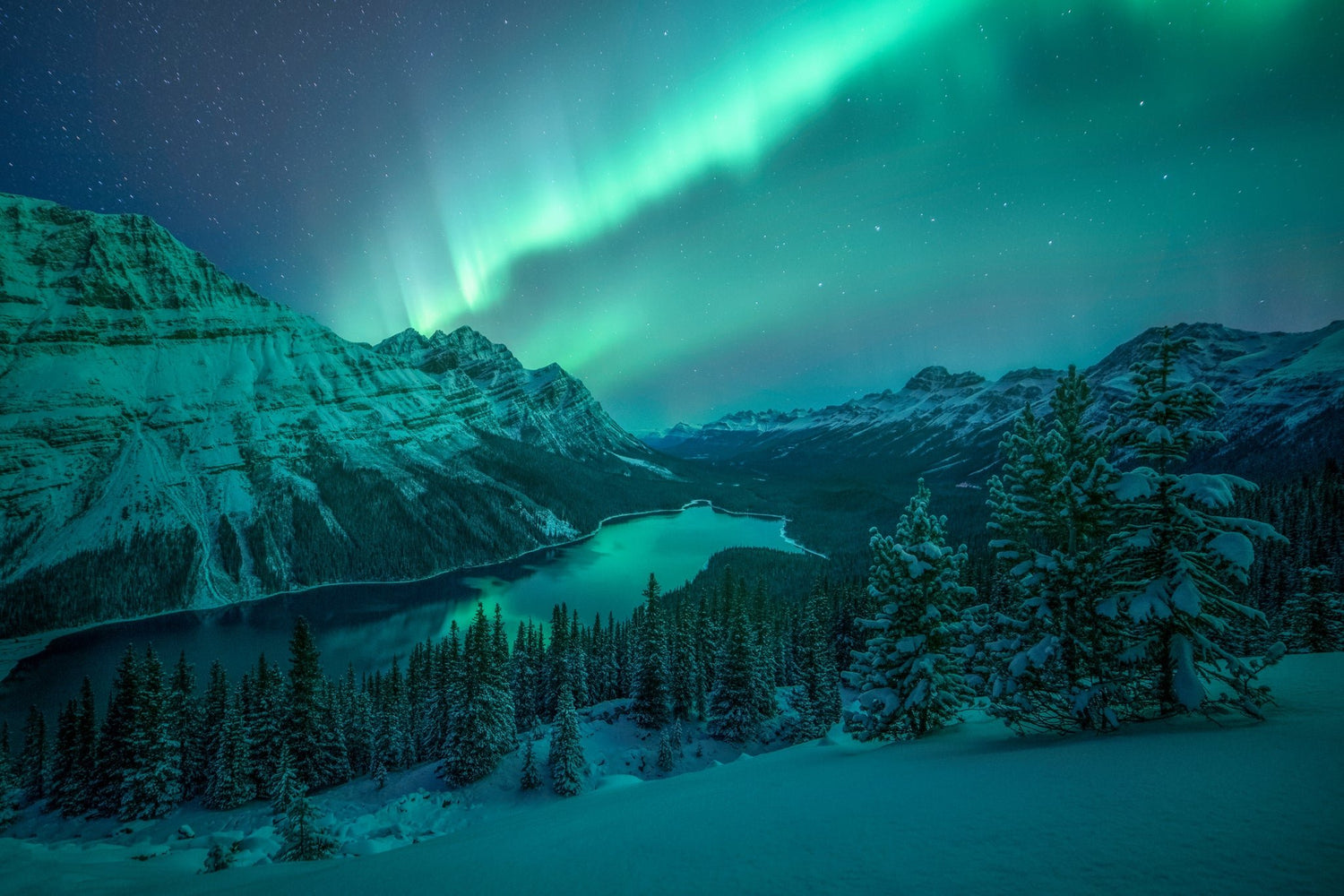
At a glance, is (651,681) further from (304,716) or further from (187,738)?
(187,738)

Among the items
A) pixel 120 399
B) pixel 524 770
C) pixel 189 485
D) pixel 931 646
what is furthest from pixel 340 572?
pixel 931 646

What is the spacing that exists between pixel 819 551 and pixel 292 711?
16490 cm

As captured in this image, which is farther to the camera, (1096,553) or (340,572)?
(340,572)

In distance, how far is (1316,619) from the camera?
26297 millimetres

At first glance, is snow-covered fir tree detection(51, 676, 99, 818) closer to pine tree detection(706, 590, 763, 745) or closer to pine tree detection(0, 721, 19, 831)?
pine tree detection(0, 721, 19, 831)

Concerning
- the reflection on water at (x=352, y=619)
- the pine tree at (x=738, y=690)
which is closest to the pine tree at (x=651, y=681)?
the pine tree at (x=738, y=690)

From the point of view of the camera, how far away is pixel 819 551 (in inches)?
7121

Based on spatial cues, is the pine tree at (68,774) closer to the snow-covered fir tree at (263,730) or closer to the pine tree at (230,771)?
the pine tree at (230,771)

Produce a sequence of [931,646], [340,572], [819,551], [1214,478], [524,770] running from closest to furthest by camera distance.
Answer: [1214,478], [931,646], [524,770], [340,572], [819,551]

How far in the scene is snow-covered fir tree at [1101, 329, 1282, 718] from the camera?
9117 mm

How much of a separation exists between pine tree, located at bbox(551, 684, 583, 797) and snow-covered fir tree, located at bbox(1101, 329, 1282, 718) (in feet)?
99.7

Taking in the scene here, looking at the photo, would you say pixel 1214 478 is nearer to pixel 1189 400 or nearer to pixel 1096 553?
pixel 1189 400

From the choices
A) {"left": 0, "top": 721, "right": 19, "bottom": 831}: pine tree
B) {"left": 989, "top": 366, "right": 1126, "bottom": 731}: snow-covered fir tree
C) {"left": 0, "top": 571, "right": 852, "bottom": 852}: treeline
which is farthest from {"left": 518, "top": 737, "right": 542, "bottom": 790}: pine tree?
{"left": 0, "top": 721, "right": 19, "bottom": 831}: pine tree

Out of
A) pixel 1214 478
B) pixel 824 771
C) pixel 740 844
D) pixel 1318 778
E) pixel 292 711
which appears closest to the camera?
pixel 1318 778
